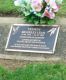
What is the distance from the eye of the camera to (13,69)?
6750 mm

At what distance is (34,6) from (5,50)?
2.99 ft

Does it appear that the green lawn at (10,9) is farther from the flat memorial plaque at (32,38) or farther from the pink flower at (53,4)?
the flat memorial plaque at (32,38)

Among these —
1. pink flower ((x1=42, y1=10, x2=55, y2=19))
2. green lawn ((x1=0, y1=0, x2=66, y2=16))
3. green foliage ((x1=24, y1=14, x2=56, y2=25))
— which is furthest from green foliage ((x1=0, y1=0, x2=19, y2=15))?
pink flower ((x1=42, y1=10, x2=55, y2=19))

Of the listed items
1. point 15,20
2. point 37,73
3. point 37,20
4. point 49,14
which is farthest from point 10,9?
point 37,73

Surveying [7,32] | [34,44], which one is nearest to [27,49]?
[34,44]

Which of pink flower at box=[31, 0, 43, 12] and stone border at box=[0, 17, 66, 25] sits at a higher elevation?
pink flower at box=[31, 0, 43, 12]

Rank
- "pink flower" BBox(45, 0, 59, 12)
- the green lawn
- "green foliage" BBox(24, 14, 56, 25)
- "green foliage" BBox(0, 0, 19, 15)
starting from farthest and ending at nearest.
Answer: "green foliage" BBox(0, 0, 19, 15) < the green lawn < "green foliage" BBox(24, 14, 56, 25) < "pink flower" BBox(45, 0, 59, 12)

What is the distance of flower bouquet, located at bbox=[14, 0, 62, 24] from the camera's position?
24.1 feet

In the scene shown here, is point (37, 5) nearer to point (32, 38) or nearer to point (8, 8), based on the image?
point (32, 38)

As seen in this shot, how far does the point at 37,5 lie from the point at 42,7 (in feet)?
0.35

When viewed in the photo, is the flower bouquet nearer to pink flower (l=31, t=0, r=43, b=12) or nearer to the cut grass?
pink flower (l=31, t=0, r=43, b=12)

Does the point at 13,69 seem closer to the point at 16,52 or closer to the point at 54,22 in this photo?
the point at 16,52

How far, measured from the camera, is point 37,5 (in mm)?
7355

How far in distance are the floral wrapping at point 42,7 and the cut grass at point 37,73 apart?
1.15 meters
